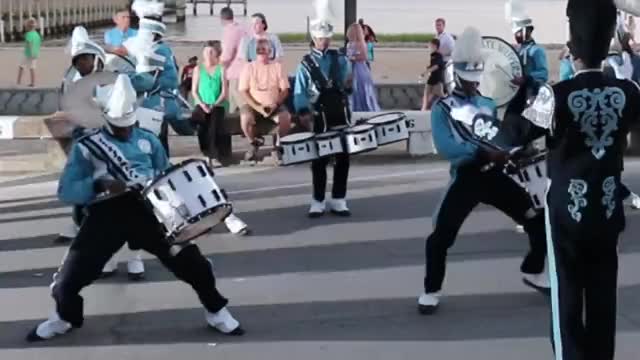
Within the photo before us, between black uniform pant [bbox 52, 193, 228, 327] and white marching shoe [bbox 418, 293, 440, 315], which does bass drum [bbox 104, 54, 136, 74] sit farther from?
white marching shoe [bbox 418, 293, 440, 315]

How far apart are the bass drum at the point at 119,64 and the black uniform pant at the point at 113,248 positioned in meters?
2.09

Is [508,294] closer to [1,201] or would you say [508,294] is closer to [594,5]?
[594,5]

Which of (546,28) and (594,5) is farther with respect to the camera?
(546,28)

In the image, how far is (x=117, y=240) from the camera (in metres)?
7.60

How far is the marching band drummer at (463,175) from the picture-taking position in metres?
7.93

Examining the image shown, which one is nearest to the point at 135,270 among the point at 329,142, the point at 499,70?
the point at 329,142

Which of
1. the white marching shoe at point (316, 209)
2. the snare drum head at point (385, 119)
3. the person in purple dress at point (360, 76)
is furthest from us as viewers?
the person in purple dress at point (360, 76)

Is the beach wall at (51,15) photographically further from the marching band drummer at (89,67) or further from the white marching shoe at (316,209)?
the marching band drummer at (89,67)

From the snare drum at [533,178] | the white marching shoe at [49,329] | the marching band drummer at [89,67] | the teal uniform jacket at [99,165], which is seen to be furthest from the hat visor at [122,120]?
the snare drum at [533,178]

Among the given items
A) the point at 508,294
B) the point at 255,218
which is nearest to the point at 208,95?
the point at 255,218

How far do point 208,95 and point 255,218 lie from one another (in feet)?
11.6

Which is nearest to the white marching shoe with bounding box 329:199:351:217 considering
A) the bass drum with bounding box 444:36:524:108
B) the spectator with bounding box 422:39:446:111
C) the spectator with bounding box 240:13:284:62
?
the bass drum with bounding box 444:36:524:108

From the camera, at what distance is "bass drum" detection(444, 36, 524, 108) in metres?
9.56

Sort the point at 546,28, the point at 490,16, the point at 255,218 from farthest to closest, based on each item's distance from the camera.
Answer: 1. the point at 490,16
2. the point at 546,28
3. the point at 255,218
